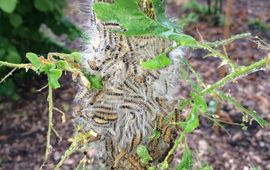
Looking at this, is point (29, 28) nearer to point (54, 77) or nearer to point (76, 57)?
point (76, 57)

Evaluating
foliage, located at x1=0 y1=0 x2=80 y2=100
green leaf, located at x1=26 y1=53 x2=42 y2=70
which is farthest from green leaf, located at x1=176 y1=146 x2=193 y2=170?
foliage, located at x1=0 y1=0 x2=80 y2=100

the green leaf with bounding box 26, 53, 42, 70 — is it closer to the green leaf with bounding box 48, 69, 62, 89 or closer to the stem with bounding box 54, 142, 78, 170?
the green leaf with bounding box 48, 69, 62, 89

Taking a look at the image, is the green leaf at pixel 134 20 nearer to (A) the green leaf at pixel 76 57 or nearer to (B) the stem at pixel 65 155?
(A) the green leaf at pixel 76 57

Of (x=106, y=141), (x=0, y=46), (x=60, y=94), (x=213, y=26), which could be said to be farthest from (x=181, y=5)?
(x=106, y=141)

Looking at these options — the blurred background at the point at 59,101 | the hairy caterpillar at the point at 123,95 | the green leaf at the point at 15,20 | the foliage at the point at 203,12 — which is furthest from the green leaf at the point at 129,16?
the foliage at the point at 203,12

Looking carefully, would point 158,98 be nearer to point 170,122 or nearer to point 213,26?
point 170,122

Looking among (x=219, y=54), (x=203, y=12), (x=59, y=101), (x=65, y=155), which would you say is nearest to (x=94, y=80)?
(x=65, y=155)
